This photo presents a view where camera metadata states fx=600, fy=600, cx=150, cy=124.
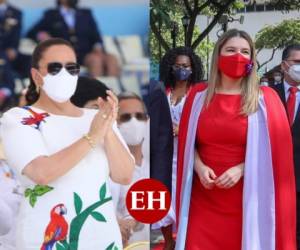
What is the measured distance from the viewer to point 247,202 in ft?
9.05

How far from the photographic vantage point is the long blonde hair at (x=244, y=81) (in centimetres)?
273

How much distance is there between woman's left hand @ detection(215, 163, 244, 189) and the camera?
2.74 meters

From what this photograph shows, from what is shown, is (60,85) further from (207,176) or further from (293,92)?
(293,92)

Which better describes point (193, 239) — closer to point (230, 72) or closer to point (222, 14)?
point (230, 72)

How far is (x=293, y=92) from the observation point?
3533 mm

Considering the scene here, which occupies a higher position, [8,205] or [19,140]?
[19,140]

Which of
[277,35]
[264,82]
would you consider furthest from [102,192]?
[277,35]

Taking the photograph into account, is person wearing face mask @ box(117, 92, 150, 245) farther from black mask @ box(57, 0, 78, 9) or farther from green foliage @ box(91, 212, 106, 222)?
black mask @ box(57, 0, 78, 9)

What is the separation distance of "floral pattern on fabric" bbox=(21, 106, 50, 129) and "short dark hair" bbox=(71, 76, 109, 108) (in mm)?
145

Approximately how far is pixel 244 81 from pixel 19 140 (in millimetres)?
1076

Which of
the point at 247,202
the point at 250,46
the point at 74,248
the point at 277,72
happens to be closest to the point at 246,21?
the point at 277,72

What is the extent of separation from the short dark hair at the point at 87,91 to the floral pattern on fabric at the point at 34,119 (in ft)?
0.48

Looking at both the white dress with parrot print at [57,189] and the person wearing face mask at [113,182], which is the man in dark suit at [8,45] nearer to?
the white dress with parrot print at [57,189]

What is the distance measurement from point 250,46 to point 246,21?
2.29 meters
